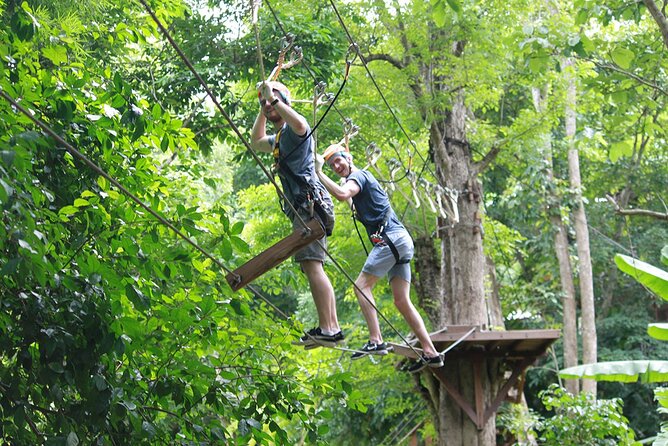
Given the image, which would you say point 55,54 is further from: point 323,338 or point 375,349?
point 375,349

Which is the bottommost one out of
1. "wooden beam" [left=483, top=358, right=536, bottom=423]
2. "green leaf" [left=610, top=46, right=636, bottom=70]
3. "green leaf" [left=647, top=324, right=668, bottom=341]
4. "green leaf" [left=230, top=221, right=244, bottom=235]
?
"wooden beam" [left=483, top=358, right=536, bottom=423]

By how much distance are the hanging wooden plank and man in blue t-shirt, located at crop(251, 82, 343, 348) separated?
0.08m

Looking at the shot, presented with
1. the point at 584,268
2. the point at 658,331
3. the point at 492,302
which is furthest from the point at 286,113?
the point at 584,268

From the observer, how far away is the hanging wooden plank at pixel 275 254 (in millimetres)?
4648

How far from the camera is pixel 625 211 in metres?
6.23

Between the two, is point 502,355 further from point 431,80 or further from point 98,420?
point 98,420

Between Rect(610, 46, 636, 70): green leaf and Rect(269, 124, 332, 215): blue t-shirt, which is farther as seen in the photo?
Rect(610, 46, 636, 70): green leaf

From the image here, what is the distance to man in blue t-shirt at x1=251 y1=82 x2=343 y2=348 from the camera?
4605 millimetres

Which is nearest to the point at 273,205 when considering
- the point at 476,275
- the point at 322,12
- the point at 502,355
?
the point at 322,12

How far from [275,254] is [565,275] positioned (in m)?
13.7

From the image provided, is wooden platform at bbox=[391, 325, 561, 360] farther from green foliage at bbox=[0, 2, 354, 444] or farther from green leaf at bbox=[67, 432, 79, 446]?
green leaf at bbox=[67, 432, 79, 446]

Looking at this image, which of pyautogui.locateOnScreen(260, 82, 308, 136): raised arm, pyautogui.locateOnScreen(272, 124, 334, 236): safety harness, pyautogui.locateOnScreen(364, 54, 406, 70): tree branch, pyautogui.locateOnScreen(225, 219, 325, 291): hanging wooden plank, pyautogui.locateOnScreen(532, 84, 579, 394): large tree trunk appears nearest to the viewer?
pyautogui.locateOnScreen(260, 82, 308, 136): raised arm

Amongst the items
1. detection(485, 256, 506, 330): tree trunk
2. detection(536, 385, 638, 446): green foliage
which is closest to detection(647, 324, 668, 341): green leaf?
detection(536, 385, 638, 446): green foliage

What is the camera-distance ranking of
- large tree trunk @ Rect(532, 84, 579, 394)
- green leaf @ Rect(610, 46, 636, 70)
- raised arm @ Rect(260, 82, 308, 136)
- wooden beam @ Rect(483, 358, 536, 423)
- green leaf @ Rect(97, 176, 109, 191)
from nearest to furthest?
raised arm @ Rect(260, 82, 308, 136), green leaf @ Rect(97, 176, 109, 191), green leaf @ Rect(610, 46, 636, 70), wooden beam @ Rect(483, 358, 536, 423), large tree trunk @ Rect(532, 84, 579, 394)
